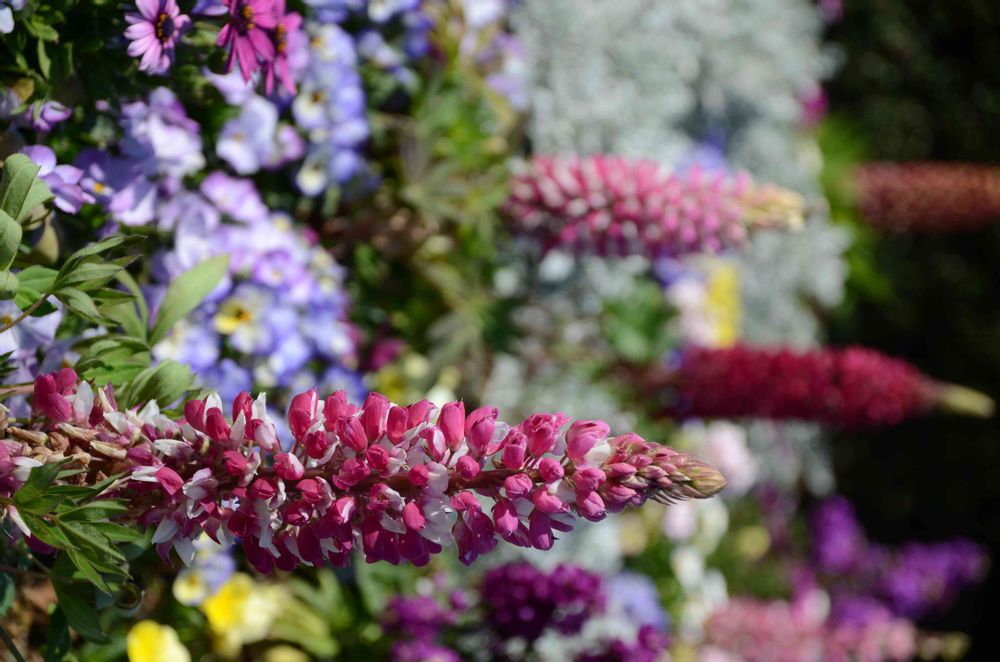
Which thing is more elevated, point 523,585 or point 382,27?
point 382,27

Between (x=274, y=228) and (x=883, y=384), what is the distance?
124 cm

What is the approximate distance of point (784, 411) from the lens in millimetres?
1988

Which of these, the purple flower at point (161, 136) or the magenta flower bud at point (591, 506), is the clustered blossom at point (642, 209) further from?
the magenta flower bud at point (591, 506)

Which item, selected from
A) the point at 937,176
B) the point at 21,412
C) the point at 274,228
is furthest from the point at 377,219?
the point at 937,176

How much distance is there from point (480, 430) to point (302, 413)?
16cm

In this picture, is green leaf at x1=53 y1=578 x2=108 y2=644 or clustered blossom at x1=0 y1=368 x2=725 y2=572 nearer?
clustered blossom at x1=0 y1=368 x2=725 y2=572

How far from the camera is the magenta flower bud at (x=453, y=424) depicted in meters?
0.82

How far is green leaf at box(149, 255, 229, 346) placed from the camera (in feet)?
3.56

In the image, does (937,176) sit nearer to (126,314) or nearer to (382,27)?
(382,27)

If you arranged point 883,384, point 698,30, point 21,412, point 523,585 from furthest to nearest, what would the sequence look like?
point 698,30 → point 883,384 → point 523,585 → point 21,412

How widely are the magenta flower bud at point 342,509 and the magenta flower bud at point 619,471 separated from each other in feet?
0.71

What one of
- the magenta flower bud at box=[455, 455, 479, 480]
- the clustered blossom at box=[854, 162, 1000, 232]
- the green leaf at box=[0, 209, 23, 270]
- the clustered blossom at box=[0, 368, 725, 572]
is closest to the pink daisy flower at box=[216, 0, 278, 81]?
the green leaf at box=[0, 209, 23, 270]

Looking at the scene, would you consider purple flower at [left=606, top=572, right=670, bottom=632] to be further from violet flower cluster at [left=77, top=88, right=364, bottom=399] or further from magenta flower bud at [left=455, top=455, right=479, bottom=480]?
magenta flower bud at [left=455, top=455, right=479, bottom=480]

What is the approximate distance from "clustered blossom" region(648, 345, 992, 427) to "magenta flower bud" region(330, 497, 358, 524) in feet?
4.37
